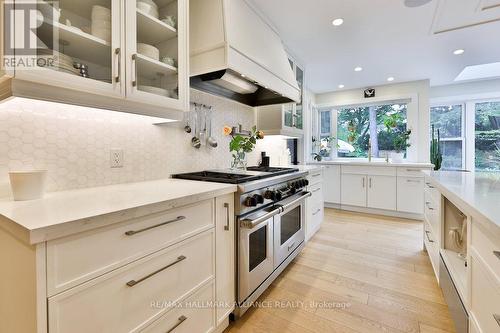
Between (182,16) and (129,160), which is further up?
(182,16)

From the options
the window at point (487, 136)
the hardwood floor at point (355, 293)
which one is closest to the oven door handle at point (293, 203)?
the hardwood floor at point (355, 293)

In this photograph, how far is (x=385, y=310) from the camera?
163cm

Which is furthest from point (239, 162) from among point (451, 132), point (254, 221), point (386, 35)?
point (451, 132)

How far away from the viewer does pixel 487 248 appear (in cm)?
90

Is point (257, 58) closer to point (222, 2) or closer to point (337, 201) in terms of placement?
point (222, 2)

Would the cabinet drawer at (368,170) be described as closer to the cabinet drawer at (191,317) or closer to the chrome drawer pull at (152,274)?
the cabinet drawer at (191,317)

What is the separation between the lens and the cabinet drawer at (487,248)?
2.65 feet

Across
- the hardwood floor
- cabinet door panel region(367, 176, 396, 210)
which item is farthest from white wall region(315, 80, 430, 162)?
the hardwood floor

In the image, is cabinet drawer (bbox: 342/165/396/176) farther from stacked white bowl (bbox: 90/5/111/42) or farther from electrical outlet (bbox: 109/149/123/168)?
stacked white bowl (bbox: 90/5/111/42)

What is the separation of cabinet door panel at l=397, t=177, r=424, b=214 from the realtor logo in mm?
4476

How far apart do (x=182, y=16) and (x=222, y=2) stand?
1.17 feet

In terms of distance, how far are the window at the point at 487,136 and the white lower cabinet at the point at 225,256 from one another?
17.3ft

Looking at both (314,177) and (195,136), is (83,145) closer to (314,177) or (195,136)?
(195,136)

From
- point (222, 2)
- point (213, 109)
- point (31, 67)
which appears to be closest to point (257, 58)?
point (222, 2)
